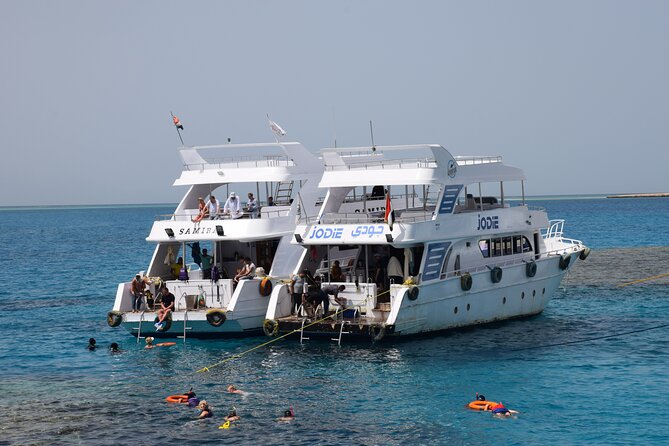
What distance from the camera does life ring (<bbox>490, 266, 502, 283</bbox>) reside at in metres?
33.2

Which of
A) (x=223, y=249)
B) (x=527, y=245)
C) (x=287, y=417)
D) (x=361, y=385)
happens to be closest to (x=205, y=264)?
(x=223, y=249)

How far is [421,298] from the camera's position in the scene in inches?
1201

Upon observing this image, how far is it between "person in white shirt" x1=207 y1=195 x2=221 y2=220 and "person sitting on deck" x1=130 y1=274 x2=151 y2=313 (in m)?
3.12

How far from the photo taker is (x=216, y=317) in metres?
31.4

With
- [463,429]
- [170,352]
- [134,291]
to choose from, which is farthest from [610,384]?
[134,291]

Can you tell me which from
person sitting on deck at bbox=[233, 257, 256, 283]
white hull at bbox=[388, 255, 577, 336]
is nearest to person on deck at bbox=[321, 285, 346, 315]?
white hull at bbox=[388, 255, 577, 336]

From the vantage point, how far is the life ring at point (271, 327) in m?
30.8

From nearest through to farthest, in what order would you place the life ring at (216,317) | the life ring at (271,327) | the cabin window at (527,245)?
the life ring at (271,327) → the life ring at (216,317) → the cabin window at (527,245)

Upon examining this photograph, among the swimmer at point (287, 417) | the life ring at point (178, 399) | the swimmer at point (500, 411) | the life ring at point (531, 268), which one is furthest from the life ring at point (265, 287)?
the swimmer at point (500, 411)

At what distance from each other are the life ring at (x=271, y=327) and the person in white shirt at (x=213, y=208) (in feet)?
16.0

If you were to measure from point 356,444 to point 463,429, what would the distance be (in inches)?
102

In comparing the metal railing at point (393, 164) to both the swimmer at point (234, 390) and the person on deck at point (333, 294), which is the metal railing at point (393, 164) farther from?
the swimmer at point (234, 390)

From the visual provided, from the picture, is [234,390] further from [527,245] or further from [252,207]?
[527,245]

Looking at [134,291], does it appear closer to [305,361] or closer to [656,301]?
[305,361]
